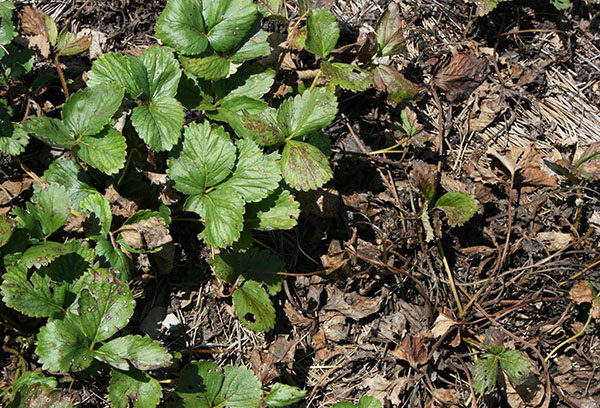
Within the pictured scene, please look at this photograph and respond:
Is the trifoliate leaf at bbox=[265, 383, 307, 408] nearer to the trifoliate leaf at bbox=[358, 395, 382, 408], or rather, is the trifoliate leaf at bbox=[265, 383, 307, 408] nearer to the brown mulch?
the brown mulch

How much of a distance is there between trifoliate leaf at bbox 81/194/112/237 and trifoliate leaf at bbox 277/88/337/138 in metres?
0.80

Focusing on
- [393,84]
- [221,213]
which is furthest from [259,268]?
[393,84]

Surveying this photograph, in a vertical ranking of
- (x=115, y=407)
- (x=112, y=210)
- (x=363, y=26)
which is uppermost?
(x=363, y=26)

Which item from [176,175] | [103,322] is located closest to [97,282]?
[103,322]

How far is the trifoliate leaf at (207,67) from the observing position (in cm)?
226

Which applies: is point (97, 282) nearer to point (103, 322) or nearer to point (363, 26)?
point (103, 322)

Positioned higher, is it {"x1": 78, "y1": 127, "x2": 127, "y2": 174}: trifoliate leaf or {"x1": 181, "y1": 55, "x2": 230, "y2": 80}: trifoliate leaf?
{"x1": 181, "y1": 55, "x2": 230, "y2": 80}: trifoliate leaf

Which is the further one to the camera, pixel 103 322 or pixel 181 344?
pixel 181 344

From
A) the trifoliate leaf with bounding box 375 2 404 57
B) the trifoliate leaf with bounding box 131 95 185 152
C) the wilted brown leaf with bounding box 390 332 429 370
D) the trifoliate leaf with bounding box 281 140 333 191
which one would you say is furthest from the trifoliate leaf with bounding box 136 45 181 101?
the wilted brown leaf with bounding box 390 332 429 370

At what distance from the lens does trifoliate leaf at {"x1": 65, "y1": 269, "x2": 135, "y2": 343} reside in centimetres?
200

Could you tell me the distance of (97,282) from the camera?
6.71ft

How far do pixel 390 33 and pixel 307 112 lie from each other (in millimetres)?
650

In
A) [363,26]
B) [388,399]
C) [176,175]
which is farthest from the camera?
[363,26]

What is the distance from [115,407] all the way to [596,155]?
243 cm
